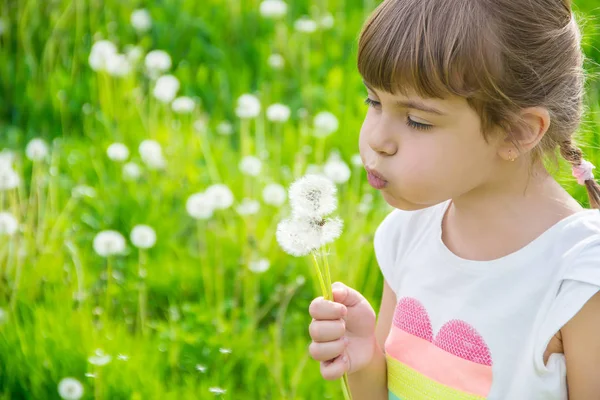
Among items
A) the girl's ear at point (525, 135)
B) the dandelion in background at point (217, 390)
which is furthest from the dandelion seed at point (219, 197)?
the girl's ear at point (525, 135)

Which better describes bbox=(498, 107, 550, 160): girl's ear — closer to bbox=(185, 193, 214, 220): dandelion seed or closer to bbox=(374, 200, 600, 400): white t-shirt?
bbox=(374, 200, 600, 400): white t-shirt

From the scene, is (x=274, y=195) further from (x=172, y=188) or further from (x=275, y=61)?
(x=275, y=61)

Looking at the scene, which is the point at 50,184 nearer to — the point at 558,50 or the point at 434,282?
the point at 434,282

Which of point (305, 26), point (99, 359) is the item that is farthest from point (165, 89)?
point (99, 359)

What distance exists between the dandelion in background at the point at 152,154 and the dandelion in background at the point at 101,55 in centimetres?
45

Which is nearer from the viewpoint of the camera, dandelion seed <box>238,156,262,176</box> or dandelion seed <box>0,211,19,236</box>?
dandelion seed <box>0,211,19,236</box>

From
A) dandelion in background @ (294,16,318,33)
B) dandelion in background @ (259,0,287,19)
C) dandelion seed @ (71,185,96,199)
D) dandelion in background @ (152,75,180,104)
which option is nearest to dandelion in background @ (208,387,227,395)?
dandelion seed @ (71,185,96,199)

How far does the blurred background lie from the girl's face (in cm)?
24

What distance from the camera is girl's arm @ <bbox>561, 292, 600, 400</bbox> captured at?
124 cm

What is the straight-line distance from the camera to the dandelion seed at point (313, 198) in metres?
1.26

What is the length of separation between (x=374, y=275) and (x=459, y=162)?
921 millimetres

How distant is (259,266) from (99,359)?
0.50 meters

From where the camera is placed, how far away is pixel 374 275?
2162 millimetres

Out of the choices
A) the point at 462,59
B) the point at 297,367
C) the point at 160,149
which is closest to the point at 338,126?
the point at 160,149
